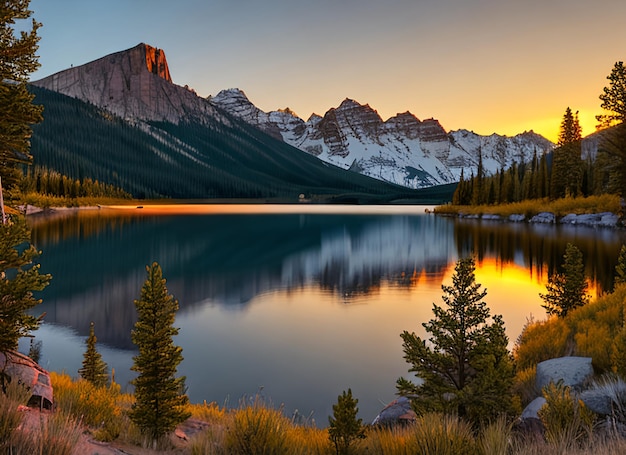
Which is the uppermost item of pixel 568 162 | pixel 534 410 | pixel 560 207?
pixel 568 162

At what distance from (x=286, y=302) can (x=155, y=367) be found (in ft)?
59.2

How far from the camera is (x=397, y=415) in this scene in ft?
31.8

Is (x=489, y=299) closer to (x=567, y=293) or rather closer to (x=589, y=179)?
(x=567, y=293)

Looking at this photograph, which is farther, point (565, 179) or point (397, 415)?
point (565, 179)

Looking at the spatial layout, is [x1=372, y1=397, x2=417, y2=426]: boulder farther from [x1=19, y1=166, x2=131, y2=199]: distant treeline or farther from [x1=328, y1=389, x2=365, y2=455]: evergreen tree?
[x1=19, y1=166, x2=131, y2=199]: distant treeline

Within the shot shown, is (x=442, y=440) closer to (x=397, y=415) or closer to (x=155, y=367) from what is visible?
(x=397, y=415)

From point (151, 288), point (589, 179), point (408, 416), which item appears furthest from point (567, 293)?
point (589, 179)

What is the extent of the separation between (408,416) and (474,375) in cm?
176

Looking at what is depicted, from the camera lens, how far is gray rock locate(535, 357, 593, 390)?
8742 millimetres

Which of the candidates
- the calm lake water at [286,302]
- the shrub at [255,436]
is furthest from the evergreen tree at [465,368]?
the calm lake water at [286,302]

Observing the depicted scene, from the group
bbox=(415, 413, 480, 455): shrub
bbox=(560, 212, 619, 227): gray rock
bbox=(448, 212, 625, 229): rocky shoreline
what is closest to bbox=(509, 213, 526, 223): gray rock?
bbox=(448, 212, 625, 229): rocky shoreline

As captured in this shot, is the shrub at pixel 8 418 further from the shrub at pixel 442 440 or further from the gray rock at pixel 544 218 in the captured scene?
the gray rock at pixel 544 218

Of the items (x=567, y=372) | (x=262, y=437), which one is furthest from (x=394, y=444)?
(x=567, y=372)

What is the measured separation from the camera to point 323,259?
44875 millimetres
